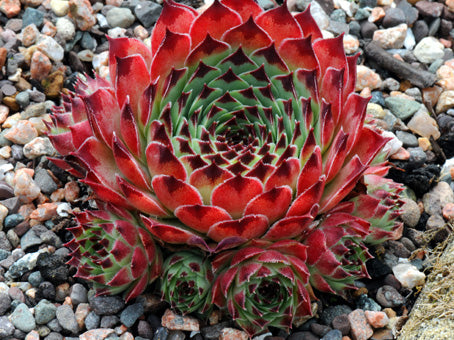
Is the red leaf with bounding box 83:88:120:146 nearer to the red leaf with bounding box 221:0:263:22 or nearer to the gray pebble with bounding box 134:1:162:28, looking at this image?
the red leaf with bounding box 221:0:263:22

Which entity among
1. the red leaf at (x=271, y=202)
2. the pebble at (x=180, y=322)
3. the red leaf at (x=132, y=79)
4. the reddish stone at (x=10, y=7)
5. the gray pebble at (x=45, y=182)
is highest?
the red leaf at (x=132, y=79)

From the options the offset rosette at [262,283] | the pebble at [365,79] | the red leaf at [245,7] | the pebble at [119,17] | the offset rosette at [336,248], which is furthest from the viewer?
the pebble at [119,17]

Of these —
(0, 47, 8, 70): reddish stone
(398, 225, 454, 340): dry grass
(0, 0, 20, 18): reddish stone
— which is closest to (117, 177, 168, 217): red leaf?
(398, 225, 454, 340): dry grass

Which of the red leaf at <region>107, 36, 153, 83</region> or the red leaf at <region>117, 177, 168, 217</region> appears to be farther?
the red leaf at <region>107, 36, 153, 83</region>

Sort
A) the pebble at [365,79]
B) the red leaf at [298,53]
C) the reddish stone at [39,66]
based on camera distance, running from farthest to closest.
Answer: the pebble at [365,79]
the reddish stone at [39,66]
the red leaf at [298,53]

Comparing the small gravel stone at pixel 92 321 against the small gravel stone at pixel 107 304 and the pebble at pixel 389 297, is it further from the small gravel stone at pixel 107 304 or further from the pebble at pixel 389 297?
the pebble at pixel 389 297

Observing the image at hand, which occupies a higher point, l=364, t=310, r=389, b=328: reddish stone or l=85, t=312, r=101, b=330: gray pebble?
l=364, t=310, r=389, b=328: reddish stone

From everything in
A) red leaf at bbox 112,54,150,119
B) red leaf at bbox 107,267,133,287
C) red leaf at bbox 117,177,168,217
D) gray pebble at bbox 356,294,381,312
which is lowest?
gray pebble at bbox 356,294,381,312

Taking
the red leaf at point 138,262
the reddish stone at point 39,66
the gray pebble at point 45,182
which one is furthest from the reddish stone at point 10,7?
the red leaf at point 138,262

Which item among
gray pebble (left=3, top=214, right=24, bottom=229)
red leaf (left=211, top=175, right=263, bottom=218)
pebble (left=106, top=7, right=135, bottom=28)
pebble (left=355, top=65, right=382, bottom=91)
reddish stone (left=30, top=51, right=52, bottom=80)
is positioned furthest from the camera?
pebble (left=106, top=7, right=135, bottom=28)
